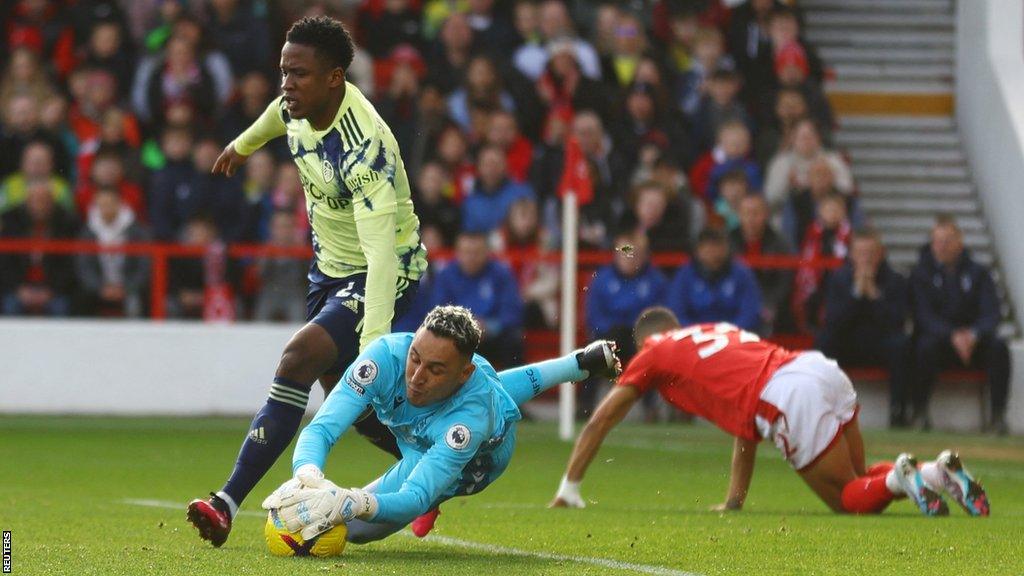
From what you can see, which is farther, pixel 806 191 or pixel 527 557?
pixel 806 191

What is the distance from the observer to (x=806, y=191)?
18.2 meters

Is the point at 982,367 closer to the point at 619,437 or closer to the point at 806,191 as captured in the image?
the point at 806,191

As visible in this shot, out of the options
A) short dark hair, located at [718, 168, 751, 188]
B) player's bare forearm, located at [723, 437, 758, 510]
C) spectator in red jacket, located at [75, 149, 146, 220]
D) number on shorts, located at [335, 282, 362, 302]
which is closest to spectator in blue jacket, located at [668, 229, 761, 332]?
short dark hair, located at [718, 168, 751, 188]

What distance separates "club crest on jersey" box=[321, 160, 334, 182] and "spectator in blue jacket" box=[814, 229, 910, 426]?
9579 mm

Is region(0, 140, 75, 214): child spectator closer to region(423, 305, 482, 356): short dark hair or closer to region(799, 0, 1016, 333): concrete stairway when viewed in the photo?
region(799, 0, 1016, 333): concrete stairway

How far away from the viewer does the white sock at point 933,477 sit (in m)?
9.69

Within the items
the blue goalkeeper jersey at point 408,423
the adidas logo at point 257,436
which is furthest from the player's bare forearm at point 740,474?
the adidas logo at point 257,436


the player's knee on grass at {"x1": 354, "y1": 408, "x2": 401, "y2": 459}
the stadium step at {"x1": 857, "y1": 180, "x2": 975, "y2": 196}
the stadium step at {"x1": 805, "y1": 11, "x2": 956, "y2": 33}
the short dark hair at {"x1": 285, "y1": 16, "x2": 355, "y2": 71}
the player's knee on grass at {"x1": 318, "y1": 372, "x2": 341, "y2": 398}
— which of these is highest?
the short dark hair at {"x1": 285, "y1": 16, "x2": 355, "y2": 71}

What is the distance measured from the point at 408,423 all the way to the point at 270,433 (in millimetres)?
629

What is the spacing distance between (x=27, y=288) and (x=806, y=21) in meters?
10.0

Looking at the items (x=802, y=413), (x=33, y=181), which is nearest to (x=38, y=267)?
(x=33, y=181)

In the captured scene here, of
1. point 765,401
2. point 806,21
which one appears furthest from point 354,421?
point 806,21

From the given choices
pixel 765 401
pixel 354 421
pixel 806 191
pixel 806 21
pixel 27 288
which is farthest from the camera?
pixel 806 21

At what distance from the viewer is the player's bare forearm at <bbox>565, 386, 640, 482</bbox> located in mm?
10086
